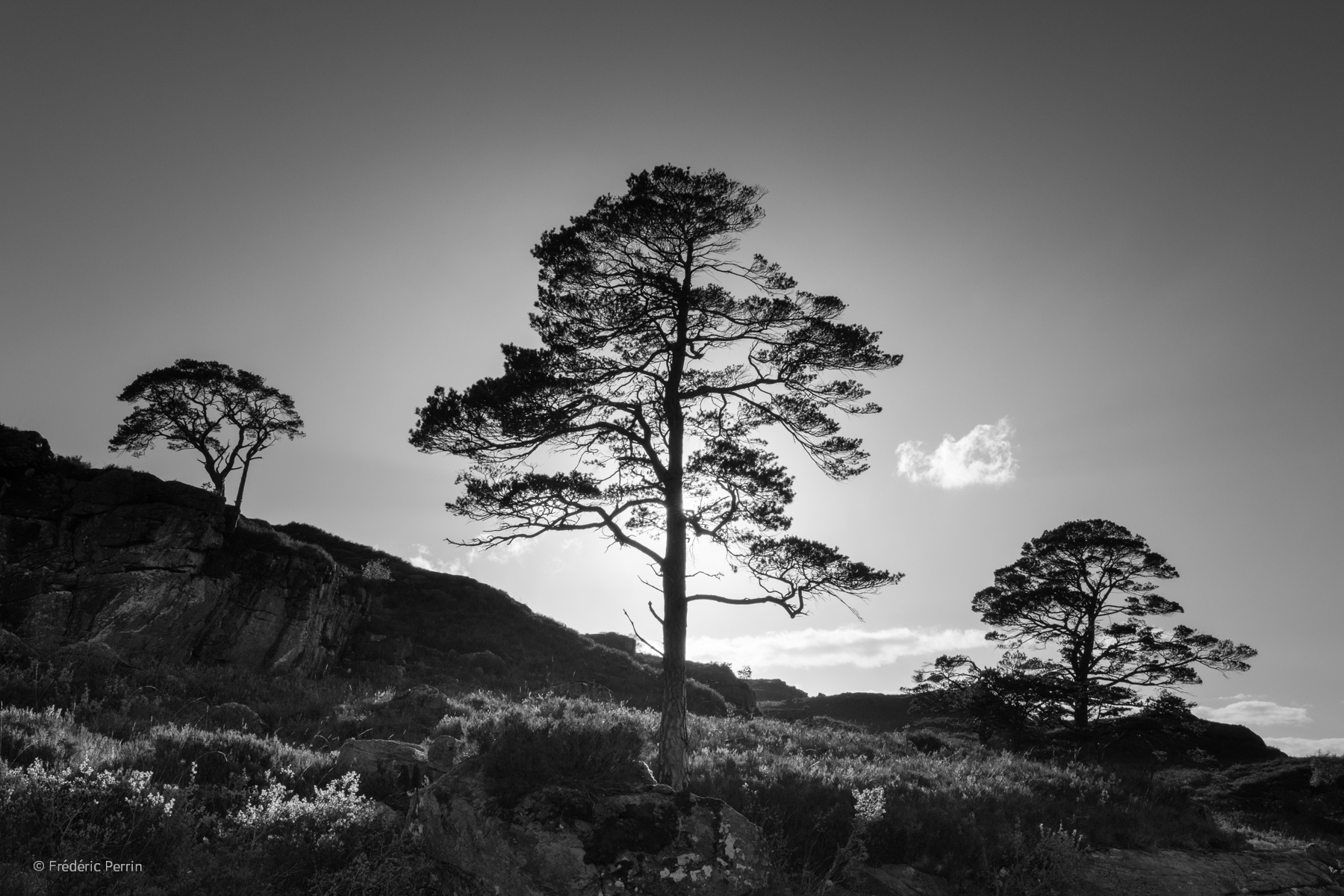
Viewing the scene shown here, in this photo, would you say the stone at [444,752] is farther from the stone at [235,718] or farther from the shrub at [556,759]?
the stone at [235,718]

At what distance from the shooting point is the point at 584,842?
24.0 feet

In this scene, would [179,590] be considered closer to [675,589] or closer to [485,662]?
[485,662]

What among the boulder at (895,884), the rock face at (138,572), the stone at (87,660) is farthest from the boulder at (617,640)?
the boulder at (895,884)

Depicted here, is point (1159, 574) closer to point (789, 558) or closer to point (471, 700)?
point (789, 558)

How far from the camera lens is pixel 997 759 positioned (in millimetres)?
19859

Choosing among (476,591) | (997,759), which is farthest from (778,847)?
(476,591)

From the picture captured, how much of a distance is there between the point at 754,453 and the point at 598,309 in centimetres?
418

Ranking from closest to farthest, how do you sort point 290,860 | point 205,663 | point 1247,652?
point 290,860
point 205,663
point 1247,652

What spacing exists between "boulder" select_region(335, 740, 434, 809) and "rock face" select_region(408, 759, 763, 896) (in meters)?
2.56

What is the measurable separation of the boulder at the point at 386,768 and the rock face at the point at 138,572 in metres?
11.7

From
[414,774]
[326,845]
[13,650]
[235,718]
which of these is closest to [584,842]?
[326,845]

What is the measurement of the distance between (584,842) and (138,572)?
66.3 ft

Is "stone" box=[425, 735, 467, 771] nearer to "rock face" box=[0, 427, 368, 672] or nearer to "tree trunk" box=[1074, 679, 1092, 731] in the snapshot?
"rock face" box=[0, 427, 368, 672]

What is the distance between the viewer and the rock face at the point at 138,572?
63.8ft
